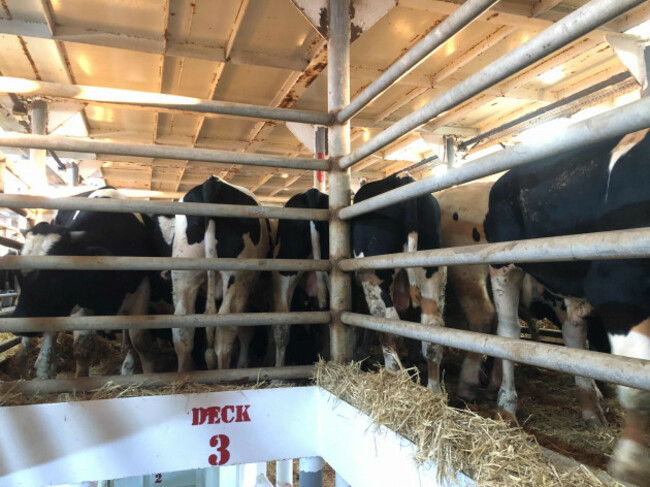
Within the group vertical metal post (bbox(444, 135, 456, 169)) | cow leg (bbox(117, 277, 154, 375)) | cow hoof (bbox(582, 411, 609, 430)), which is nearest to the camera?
cow hoof (bbox(582, 411, 609, 430))

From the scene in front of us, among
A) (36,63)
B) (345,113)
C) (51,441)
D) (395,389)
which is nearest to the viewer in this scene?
(395,389)

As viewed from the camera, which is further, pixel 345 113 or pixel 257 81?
pixel 257 81

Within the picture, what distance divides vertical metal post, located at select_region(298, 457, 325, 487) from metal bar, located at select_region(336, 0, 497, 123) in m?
2.27

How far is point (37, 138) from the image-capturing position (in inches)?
112

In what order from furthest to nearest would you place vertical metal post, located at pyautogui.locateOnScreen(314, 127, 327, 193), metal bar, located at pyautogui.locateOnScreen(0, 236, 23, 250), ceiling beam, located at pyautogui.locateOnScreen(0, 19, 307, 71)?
vertical metal post, located at pyautogui.locateOnScreen(314, 127, 327, 193) < ceiling beam, located at pyautogui.locateOnScreen(0, 19, 307, 71) < metal bar, located at pyautogui.locateOnScreen(0, 236, 23, 250)

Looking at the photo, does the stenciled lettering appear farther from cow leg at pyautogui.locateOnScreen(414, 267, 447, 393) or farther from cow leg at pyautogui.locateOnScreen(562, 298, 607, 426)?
cow leg at pyautogui.locateOnScreen(562, 298, 607, 426)

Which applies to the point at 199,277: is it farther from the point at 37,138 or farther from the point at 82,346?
the point at 37,138

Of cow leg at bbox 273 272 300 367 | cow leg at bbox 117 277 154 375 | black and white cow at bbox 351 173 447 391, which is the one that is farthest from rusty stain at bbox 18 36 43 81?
black and white cow at bbox 351 173 447 391

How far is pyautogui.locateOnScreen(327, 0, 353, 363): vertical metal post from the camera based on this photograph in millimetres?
3195

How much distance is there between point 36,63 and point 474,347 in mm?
7400

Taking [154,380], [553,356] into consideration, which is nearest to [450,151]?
[154,380]

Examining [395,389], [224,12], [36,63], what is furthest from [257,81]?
[395,389]

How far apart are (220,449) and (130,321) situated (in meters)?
0.89

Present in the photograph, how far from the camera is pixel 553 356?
4.86 ft
